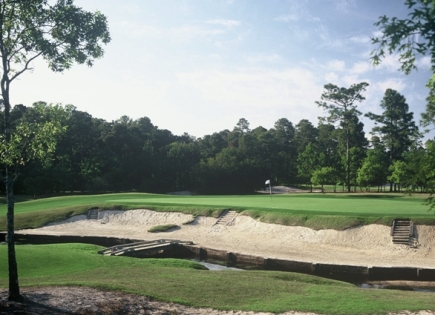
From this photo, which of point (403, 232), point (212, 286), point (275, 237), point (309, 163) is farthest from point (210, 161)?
point (212, 286)

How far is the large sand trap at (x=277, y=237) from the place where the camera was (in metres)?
24.3

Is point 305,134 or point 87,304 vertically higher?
point 305,134

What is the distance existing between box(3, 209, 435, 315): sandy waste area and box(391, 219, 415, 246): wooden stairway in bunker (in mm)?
379

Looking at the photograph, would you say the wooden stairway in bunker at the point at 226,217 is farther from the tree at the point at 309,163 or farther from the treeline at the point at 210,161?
the tree at the point at 309,163

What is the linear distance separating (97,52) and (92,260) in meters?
11.2

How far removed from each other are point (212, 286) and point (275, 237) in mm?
16173

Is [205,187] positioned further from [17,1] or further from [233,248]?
[17,1]

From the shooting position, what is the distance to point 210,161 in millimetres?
85812

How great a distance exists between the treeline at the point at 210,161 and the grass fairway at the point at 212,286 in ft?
160

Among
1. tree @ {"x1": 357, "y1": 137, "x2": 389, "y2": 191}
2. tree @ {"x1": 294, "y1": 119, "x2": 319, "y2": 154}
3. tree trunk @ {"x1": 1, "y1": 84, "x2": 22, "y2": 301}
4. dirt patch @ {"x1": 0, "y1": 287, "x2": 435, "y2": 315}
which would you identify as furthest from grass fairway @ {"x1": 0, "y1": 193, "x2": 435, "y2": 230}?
tree @ {"x1": 294, "y1": 119, "x2": 319, "y2": 154}

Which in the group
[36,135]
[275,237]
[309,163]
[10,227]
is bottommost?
[275,237]

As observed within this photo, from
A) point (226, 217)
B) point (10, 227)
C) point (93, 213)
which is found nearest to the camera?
point (10, 227)

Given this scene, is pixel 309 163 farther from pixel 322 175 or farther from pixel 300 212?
pixel 300 212

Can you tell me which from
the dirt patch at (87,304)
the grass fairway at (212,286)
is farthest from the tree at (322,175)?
the dirt patch at (87,304)
